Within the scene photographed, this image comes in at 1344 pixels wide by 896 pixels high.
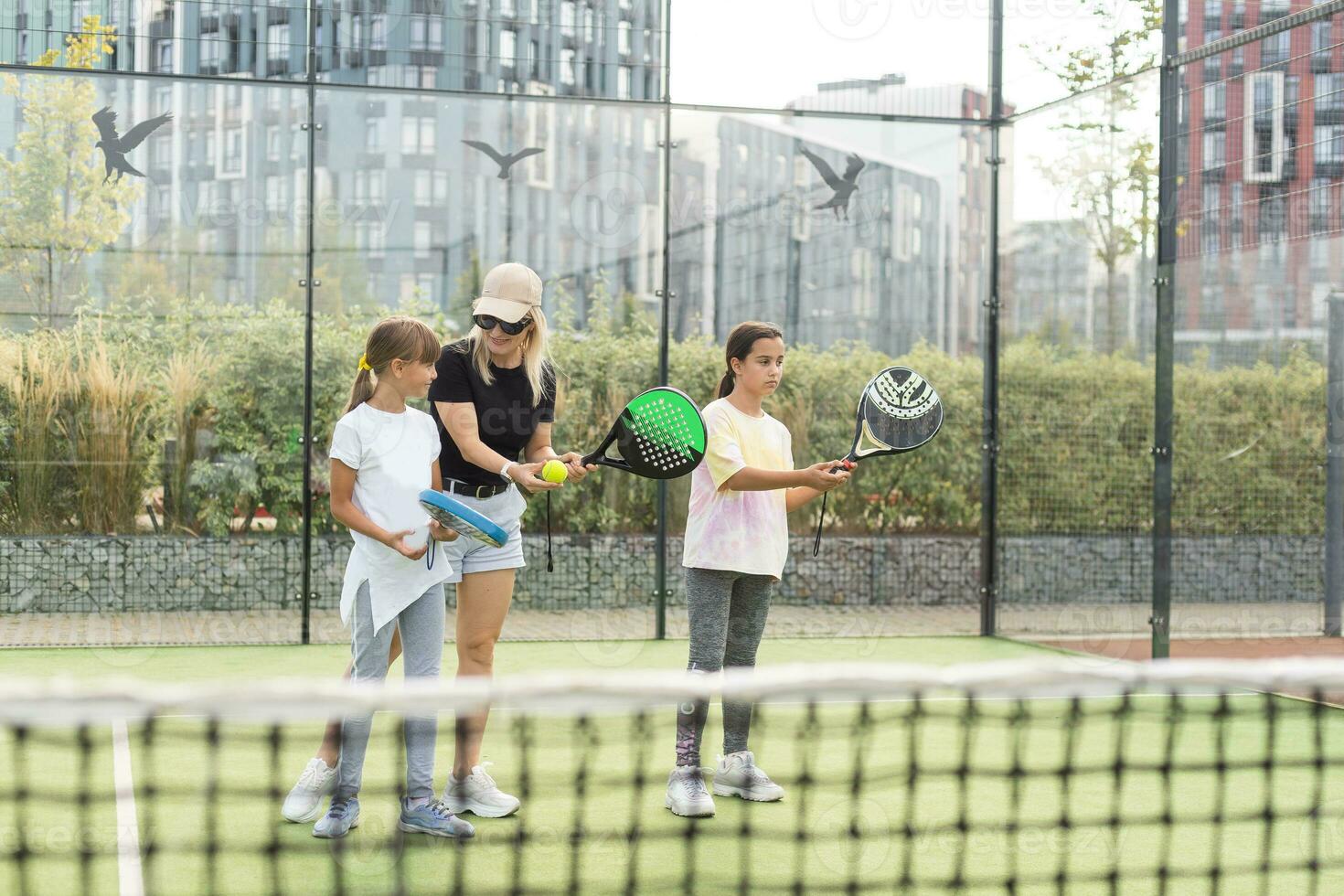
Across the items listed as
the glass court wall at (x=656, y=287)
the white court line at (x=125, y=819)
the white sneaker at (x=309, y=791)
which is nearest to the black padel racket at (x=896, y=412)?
the white sneaker at (x=309, y=791)

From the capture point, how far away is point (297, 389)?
285 inches

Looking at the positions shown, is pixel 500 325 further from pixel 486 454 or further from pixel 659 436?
pixel 659 436

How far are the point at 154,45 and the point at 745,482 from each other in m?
4.59

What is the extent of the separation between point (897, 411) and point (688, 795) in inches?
51.0

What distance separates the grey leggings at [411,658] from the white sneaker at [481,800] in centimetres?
19

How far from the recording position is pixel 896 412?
430 cm

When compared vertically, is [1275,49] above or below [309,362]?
above

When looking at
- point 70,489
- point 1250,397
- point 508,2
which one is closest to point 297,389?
point 70,489

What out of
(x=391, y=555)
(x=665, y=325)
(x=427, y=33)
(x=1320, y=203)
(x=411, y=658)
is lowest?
(x=411, y=658)

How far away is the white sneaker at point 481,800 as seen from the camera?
12.5ft

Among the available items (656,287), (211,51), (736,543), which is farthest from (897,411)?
(211,51)

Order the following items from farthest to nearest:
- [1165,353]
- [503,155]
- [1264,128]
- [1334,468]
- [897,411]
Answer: [503,155] → [1334,468] → [1165,353] → [1264,128] → [897,411]

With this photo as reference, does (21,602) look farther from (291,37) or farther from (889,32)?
(889,32)

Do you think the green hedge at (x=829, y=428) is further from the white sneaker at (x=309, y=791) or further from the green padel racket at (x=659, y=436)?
the white sneaker at (x=309, y=791)
